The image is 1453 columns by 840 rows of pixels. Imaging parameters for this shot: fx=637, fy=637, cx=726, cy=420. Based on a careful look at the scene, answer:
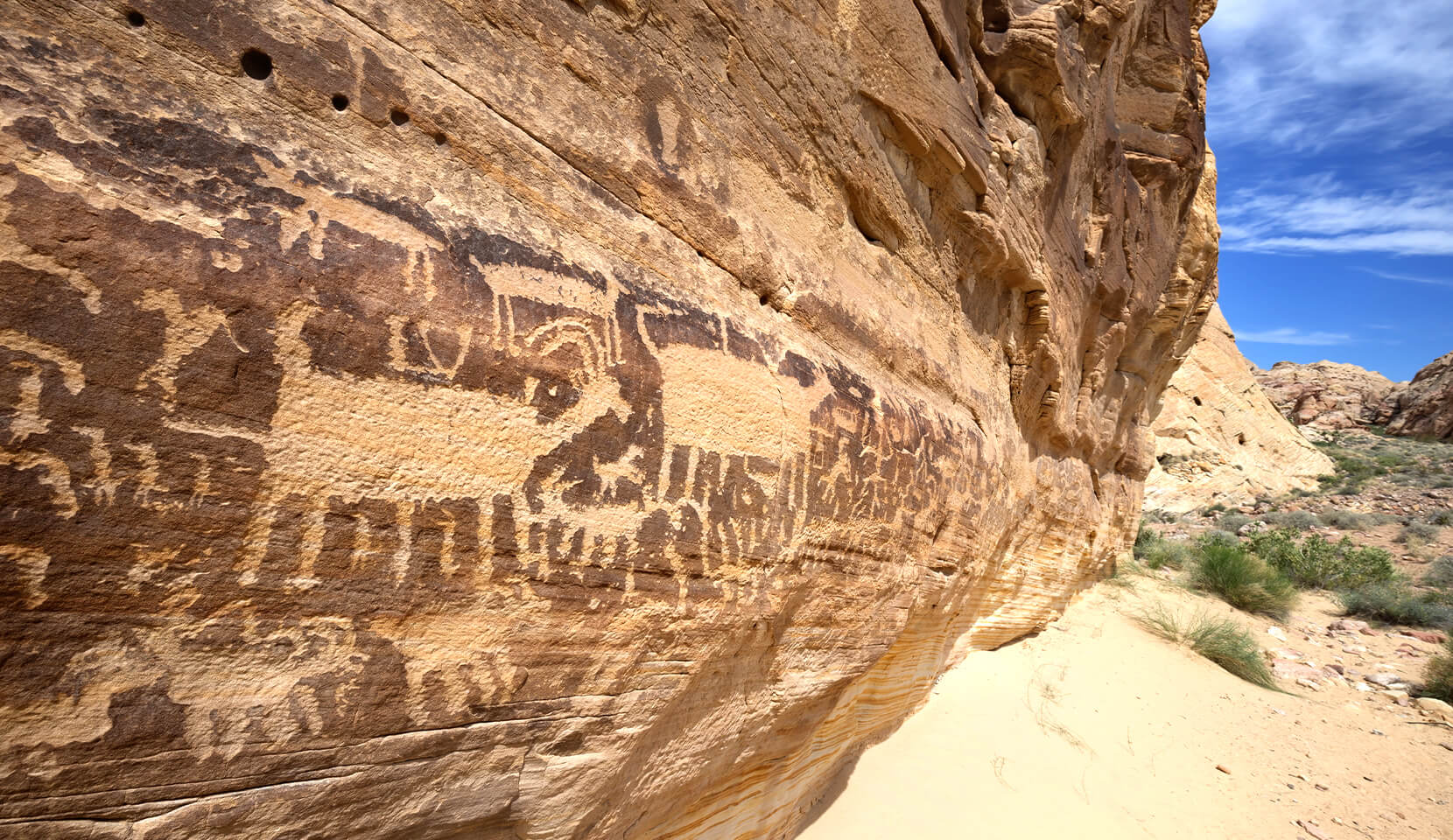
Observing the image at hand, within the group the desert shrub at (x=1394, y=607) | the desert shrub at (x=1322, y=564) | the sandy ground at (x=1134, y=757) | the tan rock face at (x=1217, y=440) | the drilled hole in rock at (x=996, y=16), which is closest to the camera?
the sandy ground at (x=1134, y=757)

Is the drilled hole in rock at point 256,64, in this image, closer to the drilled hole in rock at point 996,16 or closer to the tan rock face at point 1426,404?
the drilled hole in rock at point 996,16

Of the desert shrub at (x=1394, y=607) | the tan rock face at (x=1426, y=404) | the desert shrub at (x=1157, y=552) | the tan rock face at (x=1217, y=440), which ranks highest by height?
the tan rock face at (x=1426, y=404)

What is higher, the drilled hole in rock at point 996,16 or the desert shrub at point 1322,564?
the drilled hole in rock at point 996,16

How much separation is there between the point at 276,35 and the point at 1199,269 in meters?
8.78

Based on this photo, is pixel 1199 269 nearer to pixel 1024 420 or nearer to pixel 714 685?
pixel 1024 420

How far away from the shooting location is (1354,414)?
95.6ft

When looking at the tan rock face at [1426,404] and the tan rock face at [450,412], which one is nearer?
the tan rock face at [450,412]

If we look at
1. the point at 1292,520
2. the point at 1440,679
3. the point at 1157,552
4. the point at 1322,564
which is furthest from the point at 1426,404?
the point at 1440,679

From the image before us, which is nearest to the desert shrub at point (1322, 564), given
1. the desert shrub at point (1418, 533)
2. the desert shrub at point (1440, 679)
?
the desert shrub at point (1418, 533)

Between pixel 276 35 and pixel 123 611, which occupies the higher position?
pixel 276 35

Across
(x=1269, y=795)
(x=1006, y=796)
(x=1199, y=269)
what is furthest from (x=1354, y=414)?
(x=1006, y=796)

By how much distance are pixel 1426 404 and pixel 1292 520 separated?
67.5 ft

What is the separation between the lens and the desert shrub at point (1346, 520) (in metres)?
13.7

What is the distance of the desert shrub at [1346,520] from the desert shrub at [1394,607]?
19.0ft
